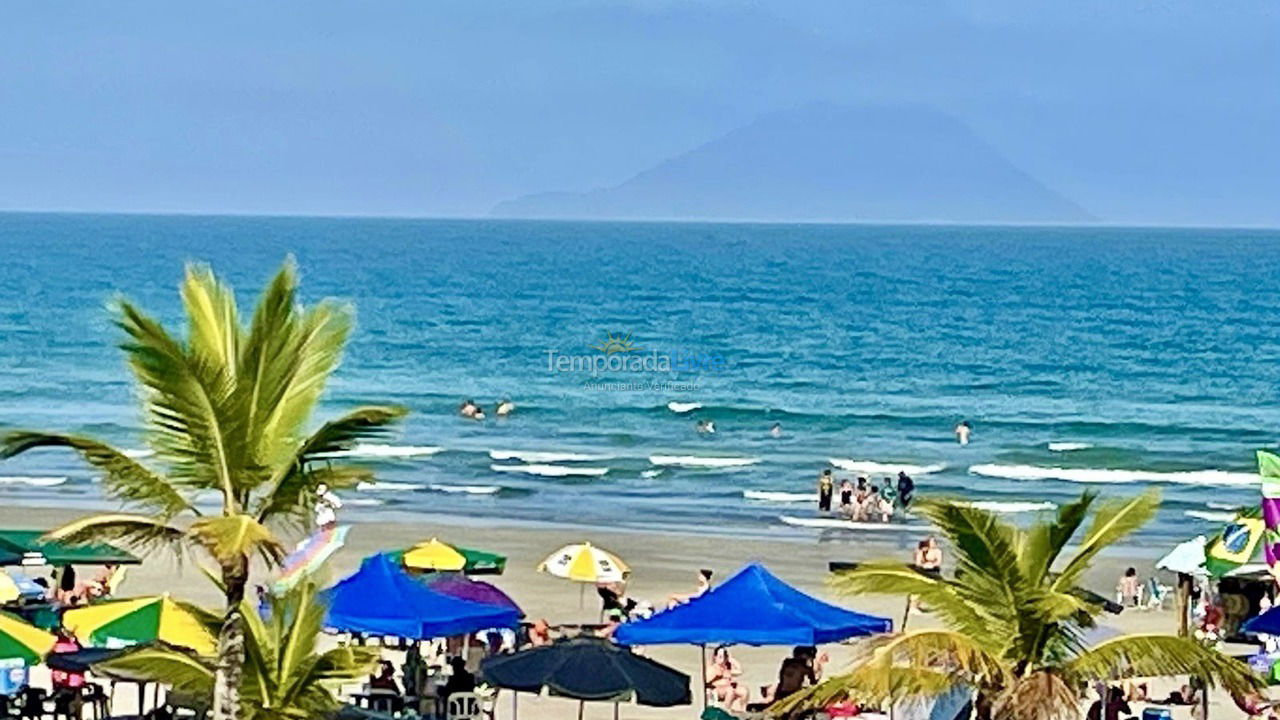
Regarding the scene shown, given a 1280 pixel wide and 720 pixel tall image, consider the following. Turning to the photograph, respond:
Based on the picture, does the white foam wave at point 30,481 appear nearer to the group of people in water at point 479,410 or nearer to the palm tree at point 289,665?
the group of people in water at point 479,410

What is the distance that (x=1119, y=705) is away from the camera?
65.1 ft

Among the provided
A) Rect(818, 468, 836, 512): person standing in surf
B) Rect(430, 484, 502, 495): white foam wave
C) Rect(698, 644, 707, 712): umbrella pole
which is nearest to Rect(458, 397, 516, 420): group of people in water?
Rect(430, 484, 502, 495): white foam wave

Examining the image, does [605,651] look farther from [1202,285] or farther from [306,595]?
[1202,285]

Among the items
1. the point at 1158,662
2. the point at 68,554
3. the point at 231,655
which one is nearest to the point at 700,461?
the point at 68,554

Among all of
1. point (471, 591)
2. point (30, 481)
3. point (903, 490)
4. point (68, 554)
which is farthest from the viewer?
point (30, 481)

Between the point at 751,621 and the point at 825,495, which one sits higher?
the point at 751,621

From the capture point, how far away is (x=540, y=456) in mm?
50438

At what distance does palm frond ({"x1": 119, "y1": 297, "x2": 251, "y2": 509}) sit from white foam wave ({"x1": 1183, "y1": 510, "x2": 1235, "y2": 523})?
90.7 ft

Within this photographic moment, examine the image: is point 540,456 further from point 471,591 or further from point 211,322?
point 211,322

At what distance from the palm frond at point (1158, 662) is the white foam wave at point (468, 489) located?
2929cm

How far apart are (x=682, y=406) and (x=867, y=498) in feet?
87.3

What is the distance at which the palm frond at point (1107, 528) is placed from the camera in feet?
44.9

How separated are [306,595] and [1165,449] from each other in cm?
4400

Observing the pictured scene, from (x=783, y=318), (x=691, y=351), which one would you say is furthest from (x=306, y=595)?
(x=783, y=318)
